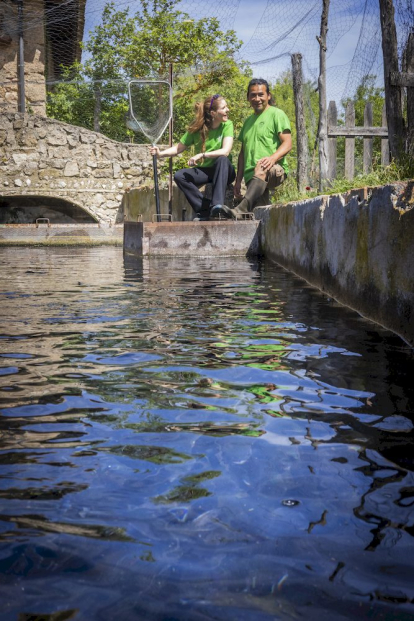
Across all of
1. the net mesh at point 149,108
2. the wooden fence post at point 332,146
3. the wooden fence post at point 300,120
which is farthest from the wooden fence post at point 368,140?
the net mesh at point 149,108

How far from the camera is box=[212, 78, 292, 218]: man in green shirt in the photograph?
7.34m

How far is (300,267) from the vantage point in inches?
205

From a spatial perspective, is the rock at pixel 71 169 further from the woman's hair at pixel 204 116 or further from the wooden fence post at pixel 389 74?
the wooden fence post at pixel 389 74

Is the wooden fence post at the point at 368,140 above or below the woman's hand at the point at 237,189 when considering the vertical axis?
above

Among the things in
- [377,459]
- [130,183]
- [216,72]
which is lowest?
[377,459]

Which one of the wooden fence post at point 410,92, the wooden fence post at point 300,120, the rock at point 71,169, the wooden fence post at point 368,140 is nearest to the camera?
the wooden fence post at point 410,92

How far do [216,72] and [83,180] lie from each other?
17.3 ft

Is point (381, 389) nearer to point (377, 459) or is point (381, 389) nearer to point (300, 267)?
point (377, 459)

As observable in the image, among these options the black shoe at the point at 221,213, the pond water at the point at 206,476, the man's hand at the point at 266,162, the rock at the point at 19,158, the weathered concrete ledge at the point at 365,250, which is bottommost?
the pond water at the point at 206,476

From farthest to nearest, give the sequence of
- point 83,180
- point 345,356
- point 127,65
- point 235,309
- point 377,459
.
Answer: point 127,65
point 83,180
point 235,309
point 345,356
point 377,459

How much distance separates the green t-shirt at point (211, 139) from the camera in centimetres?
752

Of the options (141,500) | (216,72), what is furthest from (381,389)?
(216,72)

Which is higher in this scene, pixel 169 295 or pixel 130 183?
pixel 130 183

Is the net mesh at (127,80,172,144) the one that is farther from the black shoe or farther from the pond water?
the pond water
